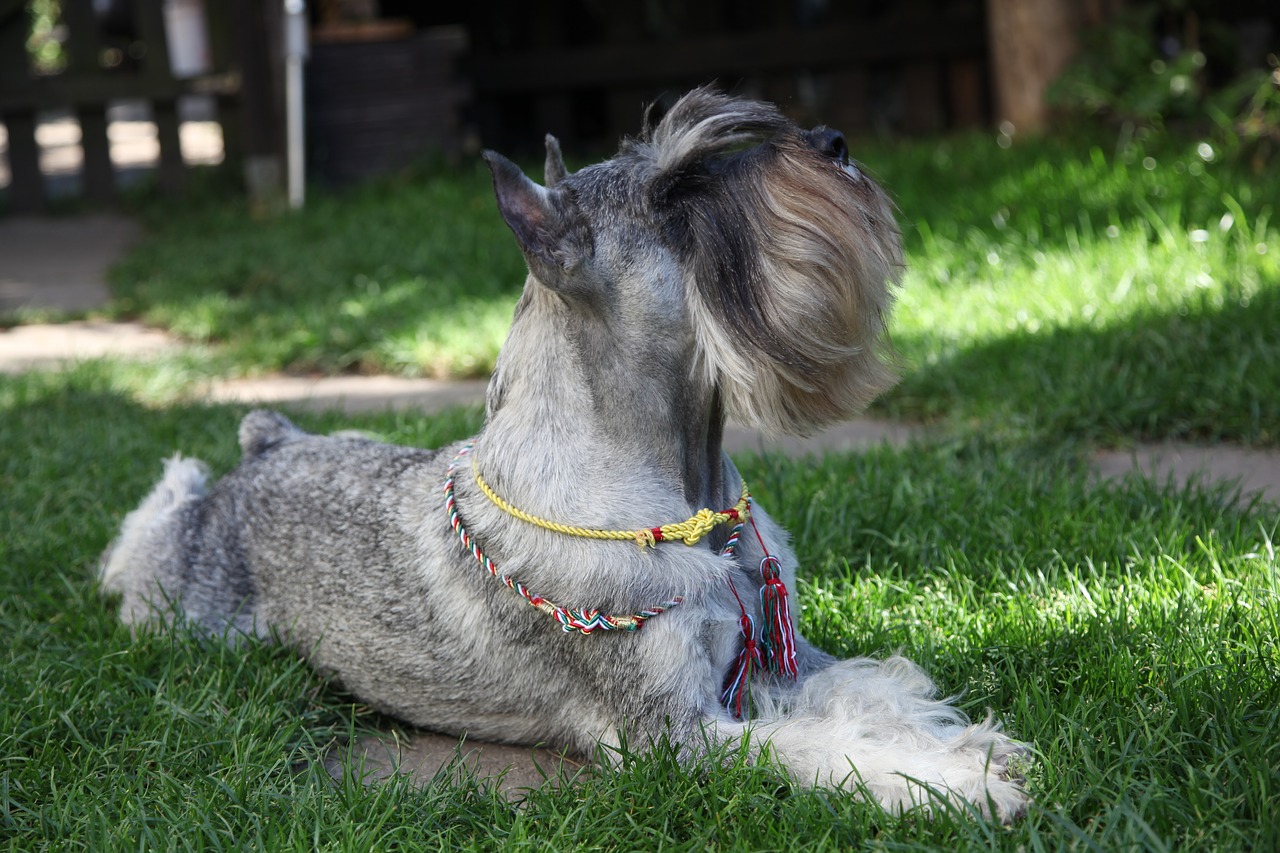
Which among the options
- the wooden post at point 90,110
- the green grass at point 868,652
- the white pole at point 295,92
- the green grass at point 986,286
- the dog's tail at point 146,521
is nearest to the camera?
the green grass at point 868,652

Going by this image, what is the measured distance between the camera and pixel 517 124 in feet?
41.2

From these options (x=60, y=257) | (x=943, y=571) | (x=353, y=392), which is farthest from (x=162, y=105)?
(x=943, y=571)

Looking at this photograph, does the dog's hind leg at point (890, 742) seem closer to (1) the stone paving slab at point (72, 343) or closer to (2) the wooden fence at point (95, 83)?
(1) the stone paving slab at point (72, 343)

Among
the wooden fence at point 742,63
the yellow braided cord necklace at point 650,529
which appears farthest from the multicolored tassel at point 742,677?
the wooden fence at point 742,63

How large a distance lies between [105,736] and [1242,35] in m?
8.92

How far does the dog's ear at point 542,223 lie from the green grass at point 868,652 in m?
1.07

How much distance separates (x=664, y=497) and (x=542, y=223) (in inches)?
26.6

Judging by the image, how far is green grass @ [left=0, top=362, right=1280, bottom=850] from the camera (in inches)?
96.3

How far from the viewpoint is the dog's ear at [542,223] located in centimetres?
250

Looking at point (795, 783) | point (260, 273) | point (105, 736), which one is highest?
point (795, 783)

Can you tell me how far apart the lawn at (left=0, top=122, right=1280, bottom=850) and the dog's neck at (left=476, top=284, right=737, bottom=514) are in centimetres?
64

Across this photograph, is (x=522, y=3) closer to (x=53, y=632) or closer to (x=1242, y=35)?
(x=1242, y=35)

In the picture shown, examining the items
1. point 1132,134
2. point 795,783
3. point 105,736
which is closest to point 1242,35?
point 1132,134

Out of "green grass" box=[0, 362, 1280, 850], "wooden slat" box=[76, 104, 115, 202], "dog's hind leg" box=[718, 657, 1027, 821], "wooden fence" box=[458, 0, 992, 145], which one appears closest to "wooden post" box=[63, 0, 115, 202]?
"wooden slat" box=[76, 104, 115, 202]
